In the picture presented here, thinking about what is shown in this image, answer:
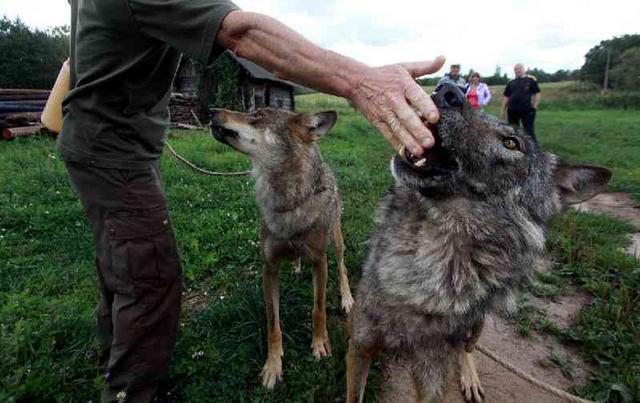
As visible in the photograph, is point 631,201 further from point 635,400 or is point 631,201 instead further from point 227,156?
point 227,156

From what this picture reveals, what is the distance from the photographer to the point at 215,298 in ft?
11.5

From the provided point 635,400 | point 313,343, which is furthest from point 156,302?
point 635,400

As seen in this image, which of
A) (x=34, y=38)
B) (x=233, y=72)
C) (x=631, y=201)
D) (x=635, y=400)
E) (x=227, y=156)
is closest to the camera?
(x=635, y=400)

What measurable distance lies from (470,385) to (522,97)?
976 cm

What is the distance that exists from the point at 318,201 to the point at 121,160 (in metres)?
1.54

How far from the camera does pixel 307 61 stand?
57.8 inches

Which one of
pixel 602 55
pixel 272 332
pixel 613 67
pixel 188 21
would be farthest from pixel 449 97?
pixel 602 55

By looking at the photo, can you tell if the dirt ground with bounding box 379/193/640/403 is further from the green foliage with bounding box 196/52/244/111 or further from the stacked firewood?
the green foliage with bounding box 196/52/244/111

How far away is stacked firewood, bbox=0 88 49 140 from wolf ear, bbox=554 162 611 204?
1245 centimetres

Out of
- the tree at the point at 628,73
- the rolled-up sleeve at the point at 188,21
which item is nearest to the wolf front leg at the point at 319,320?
the rolled-up sleeve at the point at 188,21

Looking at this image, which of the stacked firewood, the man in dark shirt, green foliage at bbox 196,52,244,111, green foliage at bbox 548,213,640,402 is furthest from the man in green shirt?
green foliage at bbox 196,52,244,111

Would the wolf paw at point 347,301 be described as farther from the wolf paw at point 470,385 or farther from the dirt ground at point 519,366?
the wolf paw at point 470,385

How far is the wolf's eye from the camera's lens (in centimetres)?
201

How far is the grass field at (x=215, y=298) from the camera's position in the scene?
2.49 meters
